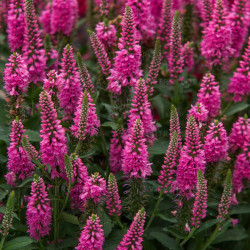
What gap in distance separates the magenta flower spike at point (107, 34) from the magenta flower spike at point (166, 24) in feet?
2.23

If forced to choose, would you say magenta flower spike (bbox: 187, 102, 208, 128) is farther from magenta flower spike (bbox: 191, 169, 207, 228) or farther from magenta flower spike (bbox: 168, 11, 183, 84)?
magenta flower spike (bbox: 168, 11, 183, 84)

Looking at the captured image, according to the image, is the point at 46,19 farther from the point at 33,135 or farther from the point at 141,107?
the point at 141,107

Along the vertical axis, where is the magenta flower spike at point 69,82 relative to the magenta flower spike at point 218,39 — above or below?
below

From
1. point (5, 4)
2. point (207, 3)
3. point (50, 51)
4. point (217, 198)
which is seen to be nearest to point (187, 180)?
point (217, 198)

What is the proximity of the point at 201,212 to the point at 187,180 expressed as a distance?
26cm

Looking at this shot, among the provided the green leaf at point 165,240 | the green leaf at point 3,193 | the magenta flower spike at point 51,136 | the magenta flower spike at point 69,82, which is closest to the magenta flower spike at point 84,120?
the magenta flower spike at point 51,136

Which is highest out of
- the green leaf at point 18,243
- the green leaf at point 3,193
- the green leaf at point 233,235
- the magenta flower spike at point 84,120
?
the magenta flower spike at point 84,120

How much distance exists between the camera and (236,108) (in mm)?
4348

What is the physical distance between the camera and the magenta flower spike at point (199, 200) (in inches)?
111

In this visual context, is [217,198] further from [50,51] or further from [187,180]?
[50,51]

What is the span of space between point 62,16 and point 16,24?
710 millimetres

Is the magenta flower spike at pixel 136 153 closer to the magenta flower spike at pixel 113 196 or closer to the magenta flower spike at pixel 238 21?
the magenta flower spike at pixel 113 196

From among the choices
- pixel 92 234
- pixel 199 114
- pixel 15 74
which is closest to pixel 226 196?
pixel 199 114

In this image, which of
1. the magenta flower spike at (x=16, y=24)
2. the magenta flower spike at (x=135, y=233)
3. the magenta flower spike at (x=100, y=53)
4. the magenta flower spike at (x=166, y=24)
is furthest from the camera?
the magenta flower spike at (x=166, y=24)
